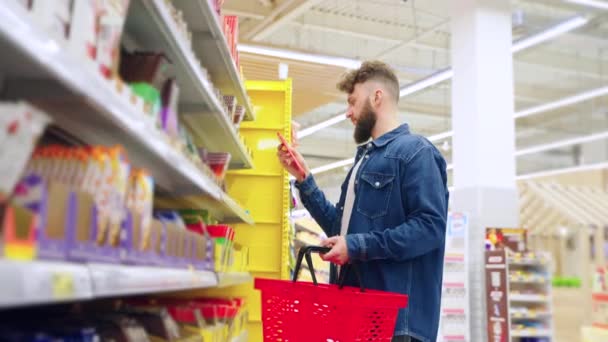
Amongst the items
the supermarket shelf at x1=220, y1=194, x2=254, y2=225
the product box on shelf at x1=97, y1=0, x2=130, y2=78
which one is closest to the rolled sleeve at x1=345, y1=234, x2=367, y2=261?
the supermarket shelf at x1=220, y1=194, x2=254, y2=225

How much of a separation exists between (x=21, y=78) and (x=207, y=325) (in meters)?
1.76

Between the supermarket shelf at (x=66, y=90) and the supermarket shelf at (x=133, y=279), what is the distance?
31 centimetres

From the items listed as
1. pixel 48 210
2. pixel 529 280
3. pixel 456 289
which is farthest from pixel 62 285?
pixel 529 280

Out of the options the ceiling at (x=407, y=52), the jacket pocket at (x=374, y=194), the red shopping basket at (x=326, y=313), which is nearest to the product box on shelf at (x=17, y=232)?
the red shopping basket at (x=326, y=313)

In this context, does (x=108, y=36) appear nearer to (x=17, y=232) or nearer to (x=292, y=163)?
(x=17, y=232)

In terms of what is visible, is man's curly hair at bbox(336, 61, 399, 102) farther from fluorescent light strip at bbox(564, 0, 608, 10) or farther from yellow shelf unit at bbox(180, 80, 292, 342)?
fluorescent light strip at bbox(564, 0, 608, 10)

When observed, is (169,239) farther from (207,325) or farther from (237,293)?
(237,293)

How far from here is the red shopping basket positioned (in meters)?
2.08

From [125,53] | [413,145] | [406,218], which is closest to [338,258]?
[406,218]

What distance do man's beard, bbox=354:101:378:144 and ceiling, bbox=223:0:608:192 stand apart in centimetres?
505

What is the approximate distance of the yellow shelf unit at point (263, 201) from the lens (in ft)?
15.7

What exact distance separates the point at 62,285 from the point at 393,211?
1.77m

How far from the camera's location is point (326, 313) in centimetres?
215

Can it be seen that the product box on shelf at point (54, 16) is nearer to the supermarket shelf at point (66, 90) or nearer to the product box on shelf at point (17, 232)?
the supermarket shelf at point (66, 90)
